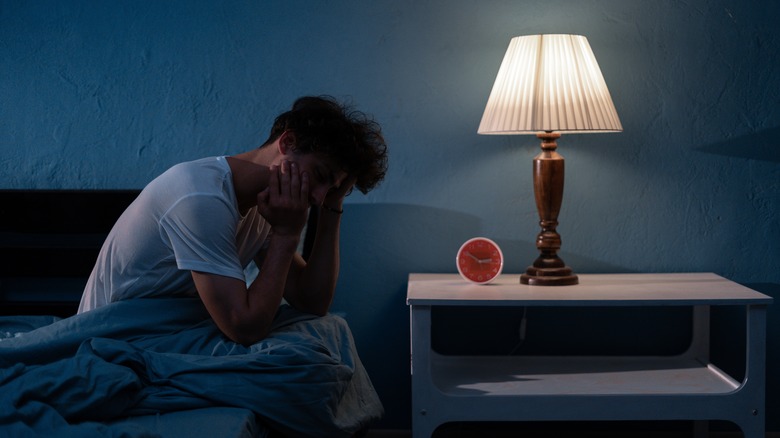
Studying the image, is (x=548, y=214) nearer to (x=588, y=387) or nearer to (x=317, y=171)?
(x=588, y=387)

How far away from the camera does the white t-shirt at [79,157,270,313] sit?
5.17 ft

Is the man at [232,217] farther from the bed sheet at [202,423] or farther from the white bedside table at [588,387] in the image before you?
the white bedside table at [588,387]

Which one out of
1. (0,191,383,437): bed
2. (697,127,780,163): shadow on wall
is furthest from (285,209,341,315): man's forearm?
(697,127,780,163): shadow on wall

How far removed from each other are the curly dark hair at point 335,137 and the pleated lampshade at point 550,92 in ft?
1.21

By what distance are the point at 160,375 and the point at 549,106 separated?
1081 millimetres

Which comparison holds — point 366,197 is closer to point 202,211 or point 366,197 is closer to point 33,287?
point 202,211

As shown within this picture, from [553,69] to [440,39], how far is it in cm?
39

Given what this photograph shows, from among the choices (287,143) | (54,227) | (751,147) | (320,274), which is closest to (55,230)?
(54,227)

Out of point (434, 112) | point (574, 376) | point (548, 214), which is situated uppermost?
point (434, 112)

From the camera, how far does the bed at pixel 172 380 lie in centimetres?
128

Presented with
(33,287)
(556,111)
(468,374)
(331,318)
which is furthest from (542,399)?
(33,287)

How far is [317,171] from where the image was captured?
1718 millimetres

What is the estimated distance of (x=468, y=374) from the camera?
2119 mm

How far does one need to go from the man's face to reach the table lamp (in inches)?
19.2
